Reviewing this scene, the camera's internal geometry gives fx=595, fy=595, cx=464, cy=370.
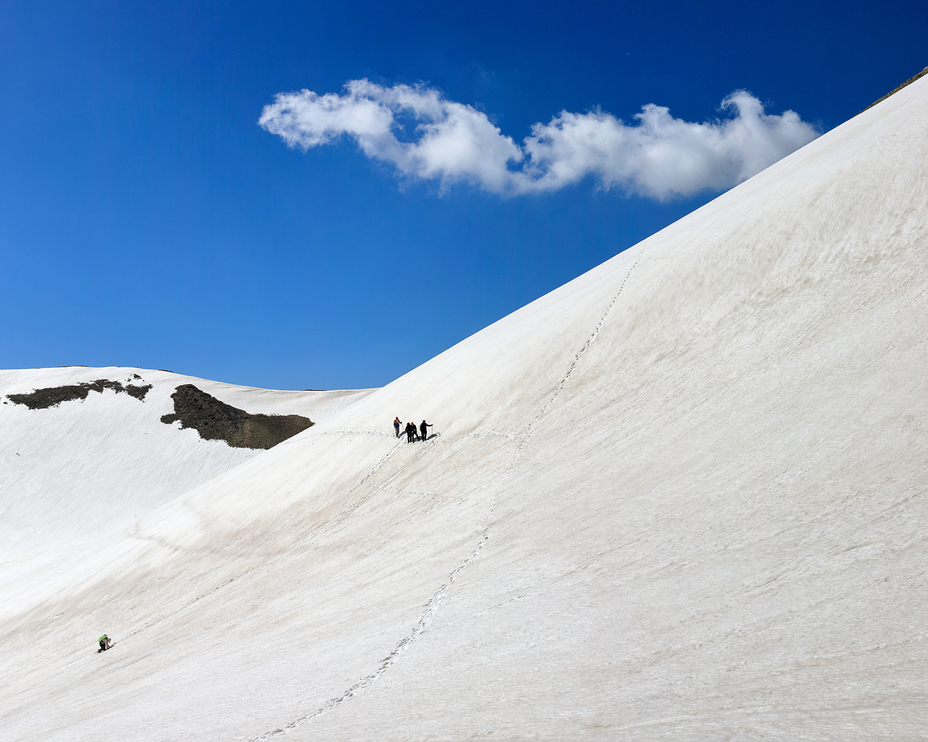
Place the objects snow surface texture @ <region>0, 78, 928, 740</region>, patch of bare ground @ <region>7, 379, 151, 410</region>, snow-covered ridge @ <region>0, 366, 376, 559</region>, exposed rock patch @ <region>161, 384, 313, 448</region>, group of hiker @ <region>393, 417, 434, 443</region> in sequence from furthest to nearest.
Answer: exposed rock patch @ <region>161, 384, 313, 448</region> → patch of bare ground @ <region>7, 379, 151, 410</region> → snow-covered ridge @ <region>0, 366, 376, 559</region> → group of hiker @ <region>393, 417, 434, 443</region> → snow surface texture @ <region>0, 78, 928, 740</region>

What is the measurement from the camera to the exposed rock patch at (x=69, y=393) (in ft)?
177

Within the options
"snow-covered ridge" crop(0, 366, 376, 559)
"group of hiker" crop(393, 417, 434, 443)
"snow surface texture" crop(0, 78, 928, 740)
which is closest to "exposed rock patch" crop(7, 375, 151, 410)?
"snow-covered ridge" crop(0, 366, 376, 559)

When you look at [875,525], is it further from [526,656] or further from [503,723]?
Result: [503,723]

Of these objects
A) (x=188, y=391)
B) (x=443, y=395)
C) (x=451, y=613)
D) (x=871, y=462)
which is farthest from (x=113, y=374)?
(x=871, y=462)

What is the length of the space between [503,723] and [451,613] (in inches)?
128

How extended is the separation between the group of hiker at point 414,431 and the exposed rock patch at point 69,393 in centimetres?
4540

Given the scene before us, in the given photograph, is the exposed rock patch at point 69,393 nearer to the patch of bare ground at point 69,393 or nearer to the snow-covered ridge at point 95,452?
the patch of bare ground at point 69,393

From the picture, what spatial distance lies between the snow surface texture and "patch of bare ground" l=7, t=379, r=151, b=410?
118ft

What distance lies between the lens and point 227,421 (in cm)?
5600

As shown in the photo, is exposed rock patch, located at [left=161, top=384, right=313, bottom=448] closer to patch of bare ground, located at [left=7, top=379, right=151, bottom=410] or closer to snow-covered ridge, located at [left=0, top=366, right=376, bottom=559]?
snow-covered ridge, located at [left=0, top=366, right=376, bottom=559]

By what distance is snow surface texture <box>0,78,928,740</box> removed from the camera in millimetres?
6840

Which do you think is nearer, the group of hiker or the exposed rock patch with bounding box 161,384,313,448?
the group of hiker

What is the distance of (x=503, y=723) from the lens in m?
6.82

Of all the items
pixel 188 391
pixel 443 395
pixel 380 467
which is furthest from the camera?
pixel 188 391
